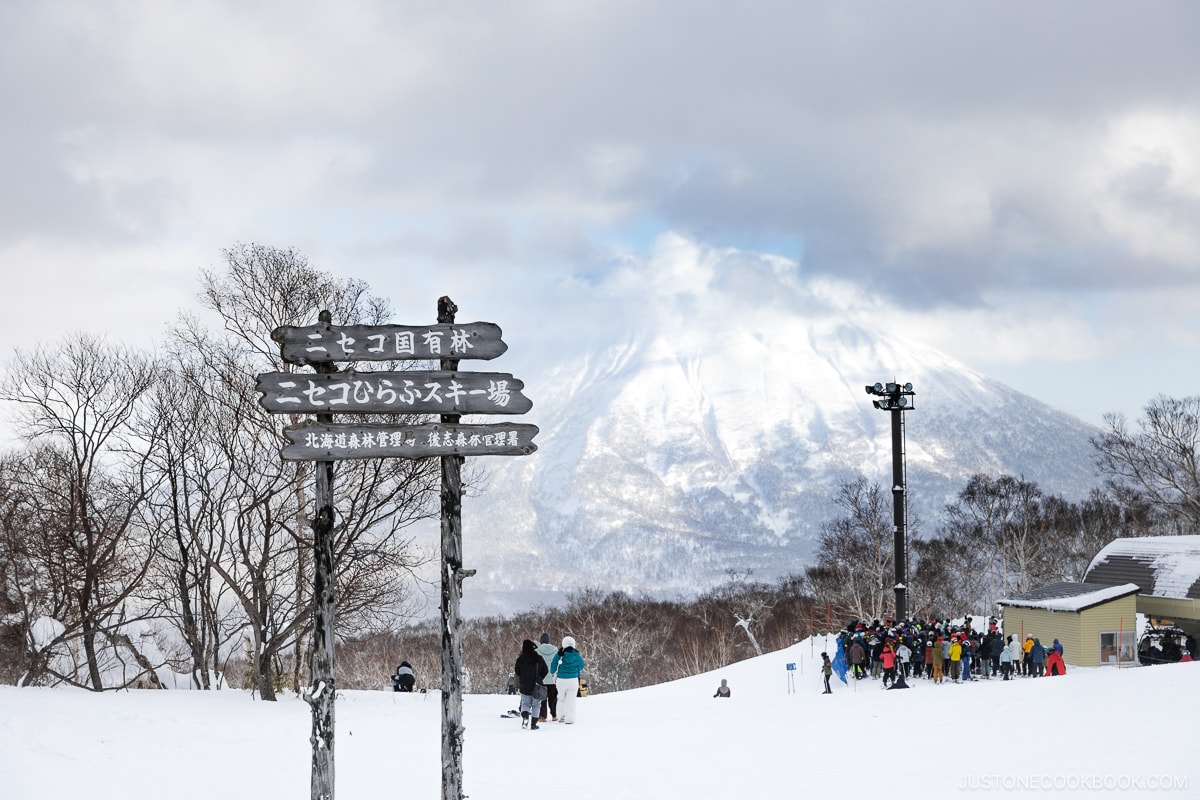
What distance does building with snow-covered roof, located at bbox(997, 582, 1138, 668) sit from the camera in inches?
1022

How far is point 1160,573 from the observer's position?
98.1ft

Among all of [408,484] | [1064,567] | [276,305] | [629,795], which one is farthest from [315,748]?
[1064,567]

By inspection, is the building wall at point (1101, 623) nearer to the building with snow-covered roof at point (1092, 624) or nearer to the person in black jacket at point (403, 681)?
Result: the building with snow-covered roof at point (1092, 624)

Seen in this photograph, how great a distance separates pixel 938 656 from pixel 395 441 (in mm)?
17532

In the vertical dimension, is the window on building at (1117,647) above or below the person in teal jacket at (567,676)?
below

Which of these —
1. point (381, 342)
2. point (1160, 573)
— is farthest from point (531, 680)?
point (1160, 573)

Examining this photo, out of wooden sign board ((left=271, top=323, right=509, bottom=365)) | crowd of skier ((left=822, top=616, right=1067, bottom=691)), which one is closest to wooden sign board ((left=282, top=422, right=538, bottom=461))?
wooden sign board ((left=271, top=323, right=509, bottom=365))

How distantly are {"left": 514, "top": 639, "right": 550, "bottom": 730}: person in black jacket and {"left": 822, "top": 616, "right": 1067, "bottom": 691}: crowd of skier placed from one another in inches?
389

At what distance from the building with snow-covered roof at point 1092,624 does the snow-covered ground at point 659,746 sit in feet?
24.4

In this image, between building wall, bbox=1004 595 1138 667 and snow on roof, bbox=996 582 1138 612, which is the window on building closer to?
building wall, bbox=1004 595 1138 667

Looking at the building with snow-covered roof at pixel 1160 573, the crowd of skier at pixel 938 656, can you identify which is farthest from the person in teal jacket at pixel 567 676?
the building with snow-covered roof at pixel 1160 573

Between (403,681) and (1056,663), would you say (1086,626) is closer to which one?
(1056,663)

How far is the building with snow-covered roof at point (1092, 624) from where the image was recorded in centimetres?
2595

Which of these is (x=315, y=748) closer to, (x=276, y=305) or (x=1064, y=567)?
(x=276, y=305)
